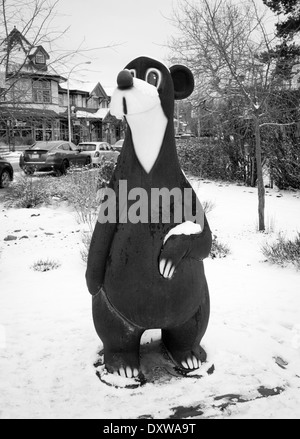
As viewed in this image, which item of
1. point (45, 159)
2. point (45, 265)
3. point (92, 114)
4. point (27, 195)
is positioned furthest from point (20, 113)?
point (92, 114)

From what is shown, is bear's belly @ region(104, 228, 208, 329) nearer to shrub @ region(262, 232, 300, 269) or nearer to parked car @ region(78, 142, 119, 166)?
shrub @ region(262, 232, 300, 269)

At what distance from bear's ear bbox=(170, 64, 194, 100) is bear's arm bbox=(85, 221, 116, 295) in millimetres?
833

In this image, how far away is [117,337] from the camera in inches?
82.5

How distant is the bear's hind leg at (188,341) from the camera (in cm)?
217

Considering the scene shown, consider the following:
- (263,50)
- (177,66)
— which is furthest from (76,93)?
(177,66)

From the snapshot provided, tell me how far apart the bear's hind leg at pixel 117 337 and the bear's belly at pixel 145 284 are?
0.20ft

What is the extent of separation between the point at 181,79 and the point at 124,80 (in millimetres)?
493

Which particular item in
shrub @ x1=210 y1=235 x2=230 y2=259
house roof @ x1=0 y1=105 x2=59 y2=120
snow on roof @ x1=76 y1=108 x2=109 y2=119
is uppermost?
snow on roof @ x1=76 y1=108 x2=109 y2=119

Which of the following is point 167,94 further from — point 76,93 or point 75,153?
point 76,93

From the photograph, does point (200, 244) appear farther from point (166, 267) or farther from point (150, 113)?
point (150, 113)

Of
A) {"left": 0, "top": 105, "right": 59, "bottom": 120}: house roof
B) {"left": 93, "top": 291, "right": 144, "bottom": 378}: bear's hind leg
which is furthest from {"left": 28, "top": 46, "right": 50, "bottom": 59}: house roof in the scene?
{"left": 93, "top": 291, "right": 144, "bottom": 378}: bear's hind leg

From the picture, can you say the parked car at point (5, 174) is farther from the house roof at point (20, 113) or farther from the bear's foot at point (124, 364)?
the bear's foot at point (124, 364)

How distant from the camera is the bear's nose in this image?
1.76 metres
